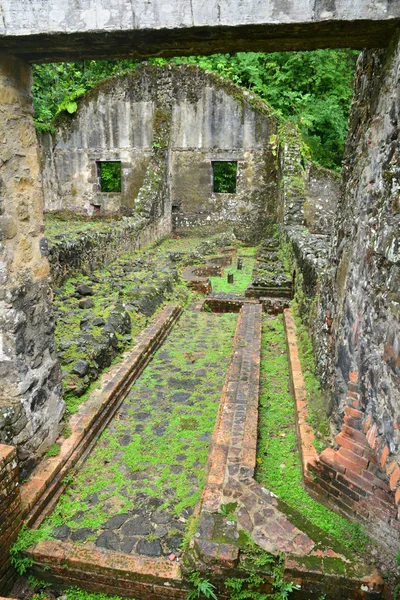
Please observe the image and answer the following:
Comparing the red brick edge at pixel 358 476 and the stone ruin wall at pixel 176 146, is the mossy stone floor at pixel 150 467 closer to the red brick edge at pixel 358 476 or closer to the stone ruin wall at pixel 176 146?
the red brick edge at pixel 358 476

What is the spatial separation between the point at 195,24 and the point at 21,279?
2.22 metres

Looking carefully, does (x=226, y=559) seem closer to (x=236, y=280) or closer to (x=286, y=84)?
(x=236, y=280)

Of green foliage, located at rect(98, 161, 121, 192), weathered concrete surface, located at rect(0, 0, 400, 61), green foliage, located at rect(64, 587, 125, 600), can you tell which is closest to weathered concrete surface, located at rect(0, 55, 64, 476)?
weathered concrete surface, located at rect(0, 0, 400, 61)

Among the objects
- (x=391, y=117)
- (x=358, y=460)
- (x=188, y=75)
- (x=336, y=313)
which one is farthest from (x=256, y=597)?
(x=188, y=75)

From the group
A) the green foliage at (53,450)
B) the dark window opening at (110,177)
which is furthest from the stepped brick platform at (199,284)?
the dark window opening at (110,177)

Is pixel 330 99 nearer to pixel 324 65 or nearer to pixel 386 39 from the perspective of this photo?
pixel 324 65

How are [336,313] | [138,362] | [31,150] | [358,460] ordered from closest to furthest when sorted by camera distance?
1. [358,460]
2. [31,150]
3. [336,313]
4. [138,362]

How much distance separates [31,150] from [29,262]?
910mm

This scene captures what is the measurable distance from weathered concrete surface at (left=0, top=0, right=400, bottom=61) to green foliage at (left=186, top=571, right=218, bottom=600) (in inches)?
136

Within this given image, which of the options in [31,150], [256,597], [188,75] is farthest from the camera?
[188,75]

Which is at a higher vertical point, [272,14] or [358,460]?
[272,14]

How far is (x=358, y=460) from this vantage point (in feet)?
10.2

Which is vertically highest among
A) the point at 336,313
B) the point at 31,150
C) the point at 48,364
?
the point at 31,150

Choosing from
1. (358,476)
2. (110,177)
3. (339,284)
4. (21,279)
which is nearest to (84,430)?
(21,279)
